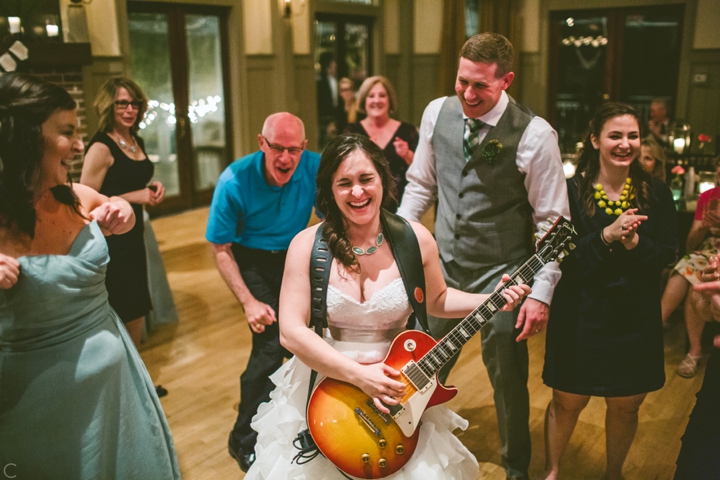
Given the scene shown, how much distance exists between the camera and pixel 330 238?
1.78 meters

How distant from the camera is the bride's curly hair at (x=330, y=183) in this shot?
1.76 meters

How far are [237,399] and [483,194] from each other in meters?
1.76

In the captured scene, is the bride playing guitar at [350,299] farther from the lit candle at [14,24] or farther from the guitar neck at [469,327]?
the lit candle at [14,24]

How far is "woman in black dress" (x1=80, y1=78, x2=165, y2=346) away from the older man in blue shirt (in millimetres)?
768

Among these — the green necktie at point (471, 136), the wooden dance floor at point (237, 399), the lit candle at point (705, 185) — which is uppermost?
the green necktie at point (471, 136)

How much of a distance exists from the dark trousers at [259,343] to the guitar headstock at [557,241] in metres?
1.18

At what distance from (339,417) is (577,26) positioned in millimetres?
8897

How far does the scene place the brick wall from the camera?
573cm

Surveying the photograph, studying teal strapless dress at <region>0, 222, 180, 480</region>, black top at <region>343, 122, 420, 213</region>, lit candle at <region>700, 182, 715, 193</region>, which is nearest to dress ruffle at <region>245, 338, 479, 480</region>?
teal strapless dress at <region>0, 222, 180, 480</region>

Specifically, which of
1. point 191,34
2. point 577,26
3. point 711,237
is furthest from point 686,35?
point 191,34

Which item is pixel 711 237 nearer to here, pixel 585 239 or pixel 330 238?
pixel 585 239

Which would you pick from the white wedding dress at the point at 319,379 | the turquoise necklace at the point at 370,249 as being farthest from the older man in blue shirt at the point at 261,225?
the turquoise necklace at the point at 370,249

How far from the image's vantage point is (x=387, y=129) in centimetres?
452

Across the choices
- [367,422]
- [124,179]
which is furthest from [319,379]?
[124,179]
